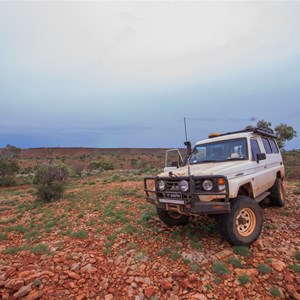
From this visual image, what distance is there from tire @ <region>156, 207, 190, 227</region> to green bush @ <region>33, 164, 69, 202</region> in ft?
19.0

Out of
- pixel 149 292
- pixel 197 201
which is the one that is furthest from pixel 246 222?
pixel 149 292

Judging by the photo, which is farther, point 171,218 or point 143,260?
point 171,218

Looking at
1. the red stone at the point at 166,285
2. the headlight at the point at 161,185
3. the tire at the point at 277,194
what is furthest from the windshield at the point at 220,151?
the red stone at the point at 166,285

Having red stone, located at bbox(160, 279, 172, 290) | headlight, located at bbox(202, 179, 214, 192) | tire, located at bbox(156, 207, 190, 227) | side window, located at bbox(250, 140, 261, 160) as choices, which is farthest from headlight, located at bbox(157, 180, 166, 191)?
side window, located at bbox(250, 140, 261, 160)

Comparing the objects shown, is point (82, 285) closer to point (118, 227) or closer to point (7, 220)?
point (118, 227)

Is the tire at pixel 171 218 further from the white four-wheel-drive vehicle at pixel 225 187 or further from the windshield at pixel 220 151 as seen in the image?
the windshield at pixel 220 151

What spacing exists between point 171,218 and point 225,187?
76.1 inches

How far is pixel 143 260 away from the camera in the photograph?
13.5 ft

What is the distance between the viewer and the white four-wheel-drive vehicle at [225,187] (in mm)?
4016

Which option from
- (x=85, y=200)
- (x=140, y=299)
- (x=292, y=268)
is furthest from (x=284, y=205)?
(x=85, y=200)

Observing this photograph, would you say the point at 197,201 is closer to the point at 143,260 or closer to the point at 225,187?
the point at 225,187

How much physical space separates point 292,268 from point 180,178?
7.38 ft

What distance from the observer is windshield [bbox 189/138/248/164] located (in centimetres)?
517

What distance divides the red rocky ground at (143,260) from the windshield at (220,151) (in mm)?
1557
